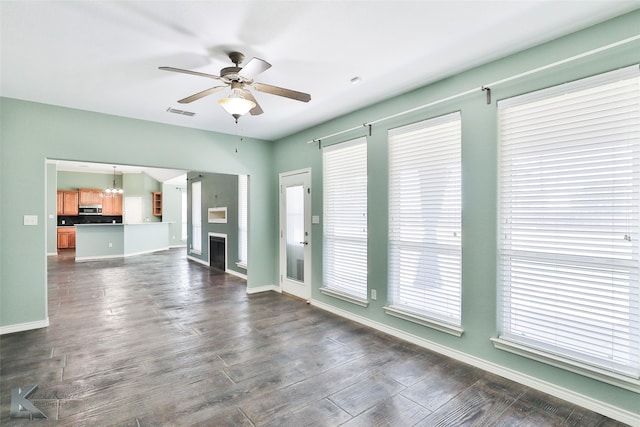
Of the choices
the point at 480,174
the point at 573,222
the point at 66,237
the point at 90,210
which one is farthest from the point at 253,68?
the point at 66,237

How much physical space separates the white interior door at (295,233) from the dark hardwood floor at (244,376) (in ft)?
2.52

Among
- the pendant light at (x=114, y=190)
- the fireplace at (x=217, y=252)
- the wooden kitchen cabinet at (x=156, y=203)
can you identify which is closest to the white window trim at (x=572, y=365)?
the fireplace at (x=217, y=252)

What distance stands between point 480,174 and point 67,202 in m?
13.8

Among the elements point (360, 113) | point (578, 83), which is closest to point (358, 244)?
point (360, 113)

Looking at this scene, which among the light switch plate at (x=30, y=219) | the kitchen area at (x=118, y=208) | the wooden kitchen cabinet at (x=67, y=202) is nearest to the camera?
the light switch plate at (x=30, y=219)

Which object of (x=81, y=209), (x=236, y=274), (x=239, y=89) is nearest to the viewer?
(x=239, y=89)

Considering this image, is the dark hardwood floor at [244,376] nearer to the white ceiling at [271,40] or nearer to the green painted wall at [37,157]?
the green painted wall at [37,157]

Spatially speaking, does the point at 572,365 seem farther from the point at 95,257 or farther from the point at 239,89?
the point at 95,257

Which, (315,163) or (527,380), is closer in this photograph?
(527,380)

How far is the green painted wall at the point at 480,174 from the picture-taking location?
2219 millimetres

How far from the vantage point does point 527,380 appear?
2512mm

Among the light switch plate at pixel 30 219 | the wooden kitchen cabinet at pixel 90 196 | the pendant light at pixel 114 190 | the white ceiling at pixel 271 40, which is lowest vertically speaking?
the light switch plate at pixel 30 219

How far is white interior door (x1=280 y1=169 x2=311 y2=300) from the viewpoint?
5027 mm

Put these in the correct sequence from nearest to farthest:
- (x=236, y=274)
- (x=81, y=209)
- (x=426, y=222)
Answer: (x=426, y=222), (x=236, y=274), (x=81, y=209)
